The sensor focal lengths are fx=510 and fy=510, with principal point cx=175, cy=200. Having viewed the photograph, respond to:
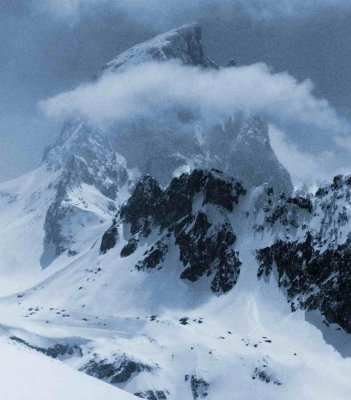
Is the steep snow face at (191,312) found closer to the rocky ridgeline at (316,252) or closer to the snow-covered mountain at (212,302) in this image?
the snow-covered mountain at (212,302)

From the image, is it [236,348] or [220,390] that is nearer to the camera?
[220,390]

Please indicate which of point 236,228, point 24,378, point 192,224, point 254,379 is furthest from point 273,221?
point 24,378

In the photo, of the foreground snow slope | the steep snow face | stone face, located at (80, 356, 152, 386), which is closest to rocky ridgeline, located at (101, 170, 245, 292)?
the steep snow face

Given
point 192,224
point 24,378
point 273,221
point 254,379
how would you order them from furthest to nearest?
point 192,224 → point 273,221 → point 254,379 → point 24,378

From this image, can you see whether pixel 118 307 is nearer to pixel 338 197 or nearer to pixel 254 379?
pixel 254 379

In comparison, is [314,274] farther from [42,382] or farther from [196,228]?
[42,382]

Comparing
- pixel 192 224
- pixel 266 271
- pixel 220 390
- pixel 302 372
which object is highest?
pixel 192 224
